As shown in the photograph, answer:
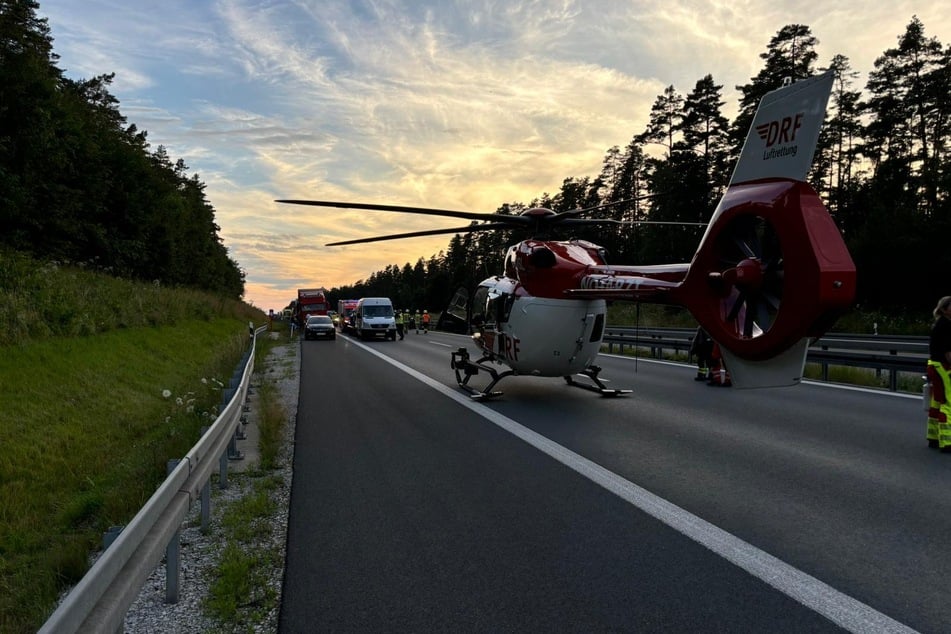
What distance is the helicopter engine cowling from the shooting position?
197 inches

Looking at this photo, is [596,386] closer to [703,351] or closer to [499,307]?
[499,307]

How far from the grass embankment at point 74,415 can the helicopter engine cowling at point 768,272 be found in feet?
18.0

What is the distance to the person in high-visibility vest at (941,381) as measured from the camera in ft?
23.3

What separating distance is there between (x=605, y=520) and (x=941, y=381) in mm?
4926

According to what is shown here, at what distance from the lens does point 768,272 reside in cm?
565

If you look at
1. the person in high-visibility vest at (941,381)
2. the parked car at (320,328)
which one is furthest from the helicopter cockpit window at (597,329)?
the parked car at (320,328)

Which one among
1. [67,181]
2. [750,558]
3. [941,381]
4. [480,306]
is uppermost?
[67,181]

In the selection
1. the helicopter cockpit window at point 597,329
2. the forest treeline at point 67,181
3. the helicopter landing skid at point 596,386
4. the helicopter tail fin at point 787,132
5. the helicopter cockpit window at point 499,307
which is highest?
the forest treeline at point 67,181

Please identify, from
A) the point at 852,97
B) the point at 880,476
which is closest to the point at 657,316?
the point at 852,97

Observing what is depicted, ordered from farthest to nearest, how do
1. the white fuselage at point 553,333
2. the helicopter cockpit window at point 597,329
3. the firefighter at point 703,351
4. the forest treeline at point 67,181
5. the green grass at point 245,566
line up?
1. the forest treeline at point 67,181
2. the firefighter at point 703,351
3. the helicopter cockpit window at point 597,329
4. the white fuselage at point 553,333
5. the green grass at point 245,566

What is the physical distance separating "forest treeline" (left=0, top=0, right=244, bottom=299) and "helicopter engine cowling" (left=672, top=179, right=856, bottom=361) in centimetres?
2209

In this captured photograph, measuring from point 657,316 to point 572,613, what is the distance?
42.3 metres

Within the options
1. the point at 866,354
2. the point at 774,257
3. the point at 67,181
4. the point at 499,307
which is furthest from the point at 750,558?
the point at 67,181

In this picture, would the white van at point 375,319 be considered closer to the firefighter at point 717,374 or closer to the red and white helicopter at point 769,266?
the firefighter at point 717,374
